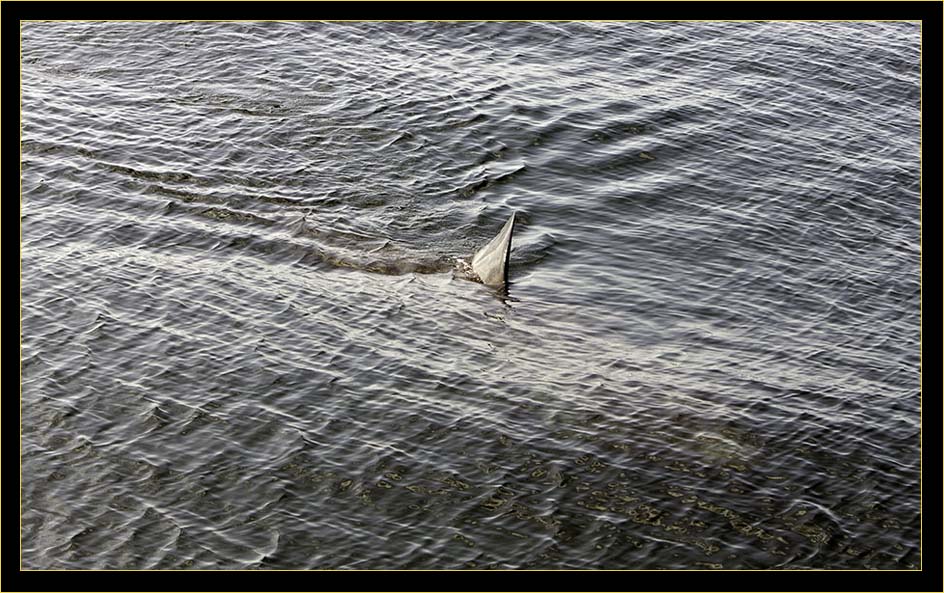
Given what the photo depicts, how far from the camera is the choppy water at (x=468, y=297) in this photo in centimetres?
2766

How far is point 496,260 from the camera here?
3719 centimetres

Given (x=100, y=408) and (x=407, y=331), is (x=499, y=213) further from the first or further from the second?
(x=100, y=408)

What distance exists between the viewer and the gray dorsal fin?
36906 mm

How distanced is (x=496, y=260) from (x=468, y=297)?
5.23 feet

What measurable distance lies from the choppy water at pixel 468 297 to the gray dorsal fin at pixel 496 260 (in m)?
0.60

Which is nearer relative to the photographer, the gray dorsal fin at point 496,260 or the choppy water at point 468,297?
the choppy water at point 468,297

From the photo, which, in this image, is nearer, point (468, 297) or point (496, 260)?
point (468, 297)

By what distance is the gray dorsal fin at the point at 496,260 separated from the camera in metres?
36.9

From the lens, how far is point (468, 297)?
36.9m

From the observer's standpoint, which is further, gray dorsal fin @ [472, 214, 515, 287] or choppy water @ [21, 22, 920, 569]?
gray dorsal fin @ [472, 214, 515, 287]

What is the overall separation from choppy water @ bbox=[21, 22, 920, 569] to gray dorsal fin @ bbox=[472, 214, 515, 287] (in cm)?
60

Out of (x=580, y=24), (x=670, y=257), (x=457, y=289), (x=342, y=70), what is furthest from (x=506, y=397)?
(x=580, y=24)

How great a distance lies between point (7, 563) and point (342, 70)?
31.2 meters

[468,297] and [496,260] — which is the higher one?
[496,260]
